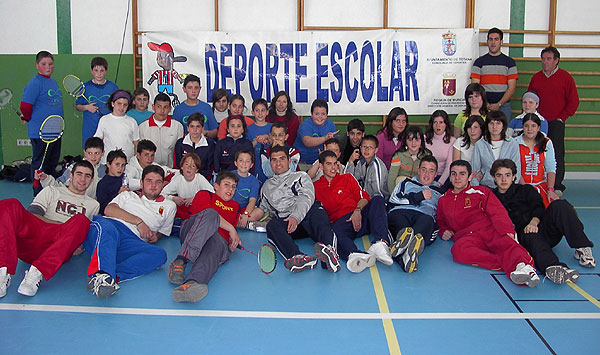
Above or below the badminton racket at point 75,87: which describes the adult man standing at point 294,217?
below

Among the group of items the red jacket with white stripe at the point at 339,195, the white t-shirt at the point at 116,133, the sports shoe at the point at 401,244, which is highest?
the white t-shirt at the point at 116,133

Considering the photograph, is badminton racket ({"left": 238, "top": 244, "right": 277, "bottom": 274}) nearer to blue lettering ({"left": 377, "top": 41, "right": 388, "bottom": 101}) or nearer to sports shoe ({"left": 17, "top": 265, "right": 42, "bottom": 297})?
sports shoe ({"left": 17, "top": 265, "right": 42, "bottom": 297})

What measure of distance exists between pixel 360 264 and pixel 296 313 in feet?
2.93

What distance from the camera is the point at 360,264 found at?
12.6 ft

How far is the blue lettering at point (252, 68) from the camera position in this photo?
7539 mm

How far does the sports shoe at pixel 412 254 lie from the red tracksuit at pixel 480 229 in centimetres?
37

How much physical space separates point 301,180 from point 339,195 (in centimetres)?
38

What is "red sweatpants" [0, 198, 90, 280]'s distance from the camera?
3.25m

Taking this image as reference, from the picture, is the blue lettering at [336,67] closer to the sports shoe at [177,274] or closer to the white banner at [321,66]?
the white banner at [321,66]

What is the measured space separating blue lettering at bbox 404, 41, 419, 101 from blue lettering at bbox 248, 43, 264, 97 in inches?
84.6

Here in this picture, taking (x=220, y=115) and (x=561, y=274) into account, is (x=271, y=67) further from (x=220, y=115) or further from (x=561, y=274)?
(x=561, y=274)

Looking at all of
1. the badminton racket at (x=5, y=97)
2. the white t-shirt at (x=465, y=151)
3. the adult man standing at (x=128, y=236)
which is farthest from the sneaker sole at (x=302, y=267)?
the badminton racket at (x=5, y=97)

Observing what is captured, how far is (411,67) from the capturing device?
24.7 feet

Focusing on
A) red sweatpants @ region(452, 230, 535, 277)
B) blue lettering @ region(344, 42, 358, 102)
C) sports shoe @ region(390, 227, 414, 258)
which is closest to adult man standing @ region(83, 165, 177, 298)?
sports shoe @ region(390, 227, 414, 258)
